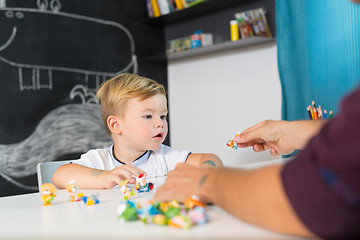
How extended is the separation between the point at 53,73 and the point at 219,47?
3.87 feet

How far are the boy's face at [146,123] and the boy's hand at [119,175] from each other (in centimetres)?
45

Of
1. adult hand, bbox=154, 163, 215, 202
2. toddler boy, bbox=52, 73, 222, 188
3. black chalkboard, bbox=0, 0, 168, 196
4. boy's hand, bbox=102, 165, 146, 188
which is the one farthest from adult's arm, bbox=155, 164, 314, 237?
black chalkboard, bbox=0, 0, 168, 196

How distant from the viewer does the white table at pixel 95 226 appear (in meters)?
0.54

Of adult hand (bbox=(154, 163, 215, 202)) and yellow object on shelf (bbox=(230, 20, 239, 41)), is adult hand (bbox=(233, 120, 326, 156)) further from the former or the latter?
yellow object on shelf (bbox=(230, 20, 239, 41))

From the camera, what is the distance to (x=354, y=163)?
42 centimetres

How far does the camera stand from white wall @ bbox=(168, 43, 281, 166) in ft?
9.70

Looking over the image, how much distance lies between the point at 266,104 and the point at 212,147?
57 cm

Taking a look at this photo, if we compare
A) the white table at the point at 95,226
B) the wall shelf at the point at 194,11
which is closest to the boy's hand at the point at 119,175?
the white table at the point at 95,226

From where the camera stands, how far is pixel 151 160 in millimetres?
1696

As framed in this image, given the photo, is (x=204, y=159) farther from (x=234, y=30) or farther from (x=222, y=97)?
(x=222, y=97)

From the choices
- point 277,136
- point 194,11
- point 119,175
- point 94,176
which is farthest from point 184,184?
point 194,11

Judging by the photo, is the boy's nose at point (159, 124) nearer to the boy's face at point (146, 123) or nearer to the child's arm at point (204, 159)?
the boy's face at point (146, 123)

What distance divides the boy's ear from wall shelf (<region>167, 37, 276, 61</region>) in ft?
4.47

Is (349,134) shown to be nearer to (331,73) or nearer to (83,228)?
(83,228)
